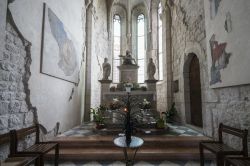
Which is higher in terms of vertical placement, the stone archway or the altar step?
the stone archway

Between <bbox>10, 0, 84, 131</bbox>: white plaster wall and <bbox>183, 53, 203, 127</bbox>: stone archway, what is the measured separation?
3676mm

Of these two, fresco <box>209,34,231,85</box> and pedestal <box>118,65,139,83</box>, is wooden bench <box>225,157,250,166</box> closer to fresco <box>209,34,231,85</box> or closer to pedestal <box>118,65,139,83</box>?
fresco <box>209,34,231,85</box>

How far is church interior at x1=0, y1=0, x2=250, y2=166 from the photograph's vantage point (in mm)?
2232

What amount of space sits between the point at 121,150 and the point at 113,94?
2.78 meters

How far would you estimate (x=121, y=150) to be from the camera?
Answer: 9.96 ft

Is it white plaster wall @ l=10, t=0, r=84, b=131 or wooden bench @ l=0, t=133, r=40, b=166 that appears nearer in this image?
wooden bench @ l=0, t=133, r=40, b=166

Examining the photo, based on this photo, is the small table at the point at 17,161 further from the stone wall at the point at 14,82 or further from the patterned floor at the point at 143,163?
the patterned floor at the point at 143,163

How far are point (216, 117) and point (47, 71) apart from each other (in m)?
3.66

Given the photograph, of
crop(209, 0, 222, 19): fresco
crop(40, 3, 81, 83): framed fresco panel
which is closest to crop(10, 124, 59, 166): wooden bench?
crop(40, 3, 81, 83): framed fresco panel

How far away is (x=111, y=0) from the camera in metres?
9.48

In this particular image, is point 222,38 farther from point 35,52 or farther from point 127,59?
point 127,59

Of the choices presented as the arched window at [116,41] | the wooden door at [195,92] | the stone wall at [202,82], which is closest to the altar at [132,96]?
the stone wall at [202,82]

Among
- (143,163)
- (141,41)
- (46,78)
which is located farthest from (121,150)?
(141,41)

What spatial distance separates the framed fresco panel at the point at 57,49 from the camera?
10.6ft
